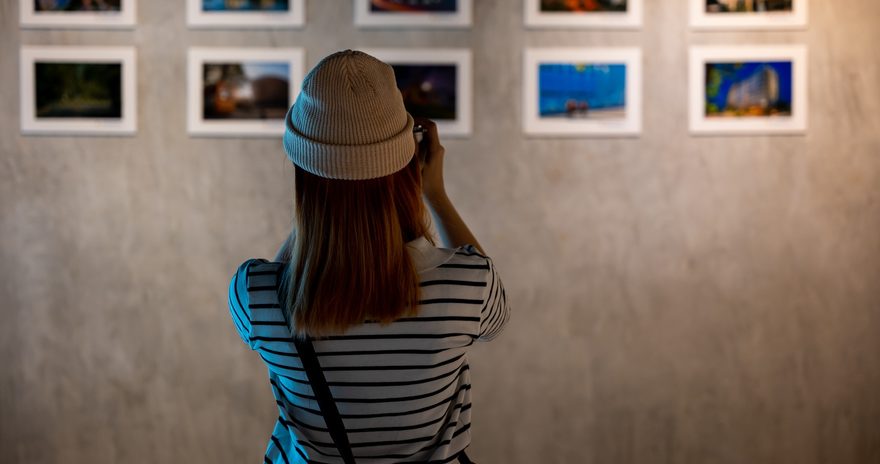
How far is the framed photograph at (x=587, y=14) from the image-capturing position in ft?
10.7

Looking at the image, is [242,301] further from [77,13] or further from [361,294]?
[77,13]

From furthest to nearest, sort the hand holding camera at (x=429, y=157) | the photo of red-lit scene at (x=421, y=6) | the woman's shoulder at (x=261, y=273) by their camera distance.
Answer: the photo of red-lit scene at (x=421, y=6)
the hand holding camera at (x=429, y=157)
the woman's shoulder at (x=261, y=273)

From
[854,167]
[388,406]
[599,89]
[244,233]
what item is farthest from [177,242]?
[854,167]

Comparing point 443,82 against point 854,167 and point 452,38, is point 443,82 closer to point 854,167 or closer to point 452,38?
point 452,38

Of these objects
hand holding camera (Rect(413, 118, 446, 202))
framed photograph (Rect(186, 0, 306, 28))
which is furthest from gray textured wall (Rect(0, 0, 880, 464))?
hand holding camera (Rect(413, 118, 446, 202))

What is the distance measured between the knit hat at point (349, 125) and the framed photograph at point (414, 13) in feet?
6.78

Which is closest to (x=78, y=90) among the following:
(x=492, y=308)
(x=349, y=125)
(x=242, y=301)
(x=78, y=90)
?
(x=78, y=90)

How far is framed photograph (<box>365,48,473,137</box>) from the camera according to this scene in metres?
3.27

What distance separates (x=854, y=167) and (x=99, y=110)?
3.25 metres

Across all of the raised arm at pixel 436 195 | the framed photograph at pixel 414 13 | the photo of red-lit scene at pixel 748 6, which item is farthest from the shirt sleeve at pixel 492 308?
the photo of red-lit scene at pixel 748 6

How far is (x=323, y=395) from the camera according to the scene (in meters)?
1.32

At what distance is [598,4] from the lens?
3277 mm

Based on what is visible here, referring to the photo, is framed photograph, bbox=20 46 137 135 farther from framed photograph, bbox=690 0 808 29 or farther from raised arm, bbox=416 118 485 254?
framed photograph, bbox=690 0 808 29

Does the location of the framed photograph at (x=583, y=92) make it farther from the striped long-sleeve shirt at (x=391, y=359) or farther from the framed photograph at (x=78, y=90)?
the striped long-sleeve shirt at (x=391, y=359)
